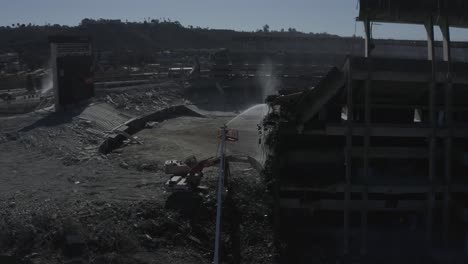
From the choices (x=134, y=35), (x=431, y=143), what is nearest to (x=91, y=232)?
(x=431, y=143)

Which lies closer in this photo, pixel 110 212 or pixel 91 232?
pixel 91 232

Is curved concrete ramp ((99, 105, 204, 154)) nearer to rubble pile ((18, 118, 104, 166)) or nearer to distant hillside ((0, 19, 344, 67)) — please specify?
rubble pile ((18, 118, 104, 166))

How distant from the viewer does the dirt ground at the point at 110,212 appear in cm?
1190

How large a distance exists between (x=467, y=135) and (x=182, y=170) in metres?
7.22

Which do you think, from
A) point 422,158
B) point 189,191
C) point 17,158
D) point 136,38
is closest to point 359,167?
point 422,158

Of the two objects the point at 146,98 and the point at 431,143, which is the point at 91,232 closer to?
the point at 431,143

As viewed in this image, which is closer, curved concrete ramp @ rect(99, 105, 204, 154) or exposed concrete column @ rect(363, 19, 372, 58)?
exposed concrete column @ rect(363, 19, 372, 58)

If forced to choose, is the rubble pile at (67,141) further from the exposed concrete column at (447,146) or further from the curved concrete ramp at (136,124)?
the exposed concrete column at (447,146)

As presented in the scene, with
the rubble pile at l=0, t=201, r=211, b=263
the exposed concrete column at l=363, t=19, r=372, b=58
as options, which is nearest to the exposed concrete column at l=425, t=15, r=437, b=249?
the exposed concrete column at l=363, t=19, r=372, b=58

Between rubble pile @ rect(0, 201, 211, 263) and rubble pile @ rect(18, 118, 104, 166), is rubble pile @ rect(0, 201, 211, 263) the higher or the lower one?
the lower one

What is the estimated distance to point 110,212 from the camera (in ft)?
43.3

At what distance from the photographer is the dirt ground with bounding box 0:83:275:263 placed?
1190 centimetres

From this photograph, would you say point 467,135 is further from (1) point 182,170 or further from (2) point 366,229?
(1) point 182,170

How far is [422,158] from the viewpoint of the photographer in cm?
1524
